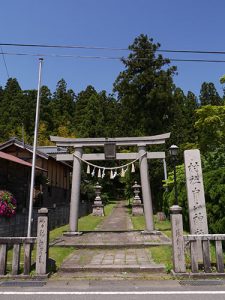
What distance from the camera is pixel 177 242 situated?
761 cm

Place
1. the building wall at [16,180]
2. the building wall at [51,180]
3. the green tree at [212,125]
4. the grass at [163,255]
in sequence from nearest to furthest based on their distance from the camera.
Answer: the grass at [163,255] → the building wall at [16,180] → the green tree at [212,125] → the building wall at [51,180]

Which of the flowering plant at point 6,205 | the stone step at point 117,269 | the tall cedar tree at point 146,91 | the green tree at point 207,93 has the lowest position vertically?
the stone step at point 117,269

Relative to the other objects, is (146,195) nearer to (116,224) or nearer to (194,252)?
(194,252)

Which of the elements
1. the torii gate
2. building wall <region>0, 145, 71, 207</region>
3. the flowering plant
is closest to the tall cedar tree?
building wall <region>0, 145, 71, 207</region>

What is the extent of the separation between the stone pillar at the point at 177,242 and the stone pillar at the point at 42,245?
3154 mm

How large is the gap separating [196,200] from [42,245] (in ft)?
14.9

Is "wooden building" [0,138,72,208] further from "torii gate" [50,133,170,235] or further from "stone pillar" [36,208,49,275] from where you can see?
"stone pillar" [36,208,49,275]

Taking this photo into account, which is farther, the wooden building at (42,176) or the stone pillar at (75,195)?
the wooden building at (42,176)

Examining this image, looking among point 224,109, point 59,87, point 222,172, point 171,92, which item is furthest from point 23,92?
point 222,172

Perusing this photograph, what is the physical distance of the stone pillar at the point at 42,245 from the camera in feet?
24.6

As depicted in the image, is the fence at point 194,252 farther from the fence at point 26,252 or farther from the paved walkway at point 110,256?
the fence at point 26,252

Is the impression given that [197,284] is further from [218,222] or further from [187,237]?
[218,222]

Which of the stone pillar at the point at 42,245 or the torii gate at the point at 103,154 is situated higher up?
the torii gate at the point at 103,154

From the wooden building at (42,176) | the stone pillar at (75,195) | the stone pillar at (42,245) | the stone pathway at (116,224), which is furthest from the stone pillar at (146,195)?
the wooden building at (42,176)
